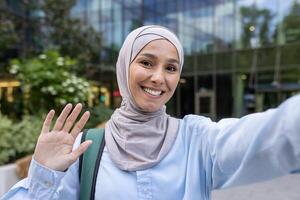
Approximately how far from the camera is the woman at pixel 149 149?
46.4 inches

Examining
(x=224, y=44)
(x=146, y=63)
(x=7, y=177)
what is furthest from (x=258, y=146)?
(x=224, y=44)

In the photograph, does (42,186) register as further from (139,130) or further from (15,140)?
(15,140)

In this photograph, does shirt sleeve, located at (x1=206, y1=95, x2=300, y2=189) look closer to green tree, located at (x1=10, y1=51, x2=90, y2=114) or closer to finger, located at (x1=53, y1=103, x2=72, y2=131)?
finger, located at (x1=53, y1=103, x2=72, y2=131)

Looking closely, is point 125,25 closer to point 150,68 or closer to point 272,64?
point 272,64

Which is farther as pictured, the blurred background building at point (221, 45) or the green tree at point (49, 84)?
the blurred background building at point (221, 45)

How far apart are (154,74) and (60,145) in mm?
441

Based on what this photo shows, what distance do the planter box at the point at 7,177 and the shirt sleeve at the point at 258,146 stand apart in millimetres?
4029

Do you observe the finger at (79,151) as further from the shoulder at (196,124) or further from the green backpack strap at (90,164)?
the shoulder at (196,124)

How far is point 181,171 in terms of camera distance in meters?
1.31

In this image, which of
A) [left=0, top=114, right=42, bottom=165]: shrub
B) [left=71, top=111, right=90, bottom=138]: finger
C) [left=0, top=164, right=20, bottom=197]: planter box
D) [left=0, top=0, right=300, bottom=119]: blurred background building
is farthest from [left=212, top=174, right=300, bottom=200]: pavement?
[left=0, top=0, right=300, bottom=119]: blurred background building

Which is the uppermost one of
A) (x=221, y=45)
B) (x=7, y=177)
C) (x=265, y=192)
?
(x=221, y=45)

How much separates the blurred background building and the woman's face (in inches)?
620

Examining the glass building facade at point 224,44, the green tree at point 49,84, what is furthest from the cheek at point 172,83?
the glass building facade at point 224,44

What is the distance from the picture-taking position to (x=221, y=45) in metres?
19.9
